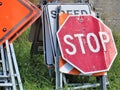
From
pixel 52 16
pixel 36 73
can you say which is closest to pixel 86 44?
pixel 52 16

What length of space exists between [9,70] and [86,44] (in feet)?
3.62

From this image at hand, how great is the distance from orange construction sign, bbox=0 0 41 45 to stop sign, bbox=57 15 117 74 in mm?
474

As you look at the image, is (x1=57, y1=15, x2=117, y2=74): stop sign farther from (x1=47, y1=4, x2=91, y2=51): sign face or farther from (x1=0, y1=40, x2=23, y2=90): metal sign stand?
(x1=0, y1=40, x2=23, y2=90): metal sign stand

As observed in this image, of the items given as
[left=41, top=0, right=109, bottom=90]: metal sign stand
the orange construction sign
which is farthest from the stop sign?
the orange construction sign

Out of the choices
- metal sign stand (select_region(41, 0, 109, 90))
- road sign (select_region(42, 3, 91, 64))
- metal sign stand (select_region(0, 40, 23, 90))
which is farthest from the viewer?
road sign (select_region(42, 3, 91, 64))

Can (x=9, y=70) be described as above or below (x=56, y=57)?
below

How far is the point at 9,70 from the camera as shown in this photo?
6.30 metres

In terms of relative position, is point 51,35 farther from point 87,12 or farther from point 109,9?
point 109,9

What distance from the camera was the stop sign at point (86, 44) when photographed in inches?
248

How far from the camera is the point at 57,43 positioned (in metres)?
6.38

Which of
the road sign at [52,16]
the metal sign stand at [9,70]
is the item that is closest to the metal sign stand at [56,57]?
the road sign at [52,16]

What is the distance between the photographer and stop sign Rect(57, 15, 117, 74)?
629 cm

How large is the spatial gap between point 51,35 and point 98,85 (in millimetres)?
956

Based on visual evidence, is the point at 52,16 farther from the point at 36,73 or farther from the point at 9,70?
the point at 9,70
